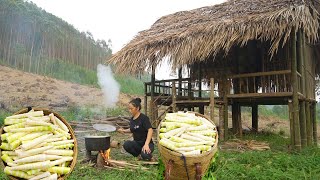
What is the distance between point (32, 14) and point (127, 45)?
56.0 feet

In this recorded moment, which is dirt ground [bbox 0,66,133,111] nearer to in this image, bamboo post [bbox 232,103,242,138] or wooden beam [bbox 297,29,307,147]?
bamboo post [bbox 232,103,242,138]

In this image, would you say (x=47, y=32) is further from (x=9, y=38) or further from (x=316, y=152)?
(x=316, y=152)

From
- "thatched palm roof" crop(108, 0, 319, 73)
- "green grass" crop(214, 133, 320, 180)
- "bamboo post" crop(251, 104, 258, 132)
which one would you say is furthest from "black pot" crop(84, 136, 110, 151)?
"bamboo post" crop(251, 104, 258, 132)

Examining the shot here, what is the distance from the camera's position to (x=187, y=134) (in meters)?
2.90

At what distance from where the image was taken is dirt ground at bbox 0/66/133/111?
16609 mm

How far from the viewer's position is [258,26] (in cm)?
769

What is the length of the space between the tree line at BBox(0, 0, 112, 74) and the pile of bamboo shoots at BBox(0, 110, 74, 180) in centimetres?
2302

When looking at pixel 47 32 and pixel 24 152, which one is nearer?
pixel 24 152

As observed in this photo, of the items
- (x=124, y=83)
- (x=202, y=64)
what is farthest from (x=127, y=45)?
(x=124, y=83)

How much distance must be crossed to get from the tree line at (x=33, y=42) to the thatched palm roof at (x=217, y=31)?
16.1m

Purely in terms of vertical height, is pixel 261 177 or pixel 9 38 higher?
pixel 9 38

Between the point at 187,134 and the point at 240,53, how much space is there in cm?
792

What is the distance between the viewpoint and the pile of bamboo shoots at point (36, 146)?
2.55m

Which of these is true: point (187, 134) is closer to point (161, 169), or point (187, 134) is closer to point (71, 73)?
point (161, 169)
